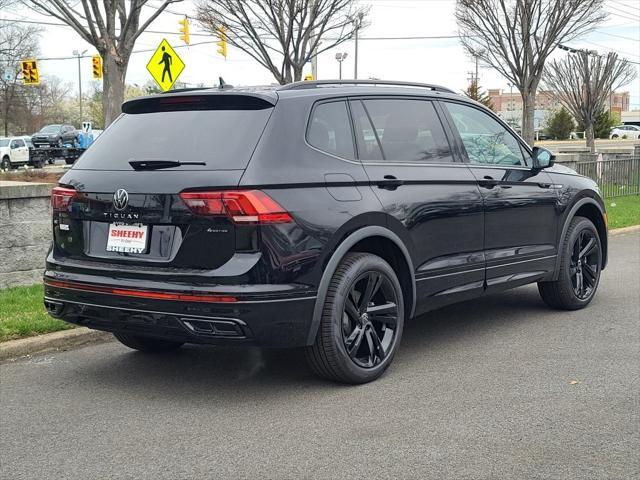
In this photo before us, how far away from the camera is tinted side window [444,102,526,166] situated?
6184 mm

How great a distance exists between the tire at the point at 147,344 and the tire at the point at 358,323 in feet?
4.68

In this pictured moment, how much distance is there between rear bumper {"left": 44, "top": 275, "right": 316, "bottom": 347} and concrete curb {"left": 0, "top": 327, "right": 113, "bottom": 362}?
1402 mm

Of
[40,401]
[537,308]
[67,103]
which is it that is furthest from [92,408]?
[67,103]

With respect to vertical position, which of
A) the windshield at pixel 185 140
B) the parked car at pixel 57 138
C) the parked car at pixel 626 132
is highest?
the parked car at pixel 626 132

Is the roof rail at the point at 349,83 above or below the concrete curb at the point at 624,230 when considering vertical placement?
above

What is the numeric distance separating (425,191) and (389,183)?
373mm

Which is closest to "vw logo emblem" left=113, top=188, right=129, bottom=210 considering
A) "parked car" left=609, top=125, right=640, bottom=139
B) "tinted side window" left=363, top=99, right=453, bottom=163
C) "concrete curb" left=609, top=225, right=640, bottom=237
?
"tinted side window" left=363, top=99, right=453, bottom=163

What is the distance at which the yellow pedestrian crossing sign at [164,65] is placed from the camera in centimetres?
1336

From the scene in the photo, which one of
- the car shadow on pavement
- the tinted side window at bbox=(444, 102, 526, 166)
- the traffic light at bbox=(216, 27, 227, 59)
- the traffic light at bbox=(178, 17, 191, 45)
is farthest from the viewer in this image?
the traffic light at bbox=(178, 17, 191, 45)

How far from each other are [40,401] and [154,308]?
1007mm

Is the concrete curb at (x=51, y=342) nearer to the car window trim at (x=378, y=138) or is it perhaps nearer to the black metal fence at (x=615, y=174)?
the car window trim at (x=378, y=138)

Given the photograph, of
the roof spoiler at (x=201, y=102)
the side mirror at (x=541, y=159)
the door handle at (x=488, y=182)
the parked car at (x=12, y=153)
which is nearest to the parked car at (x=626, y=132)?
the parked car at (x=12, y=153)

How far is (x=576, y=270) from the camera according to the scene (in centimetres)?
727

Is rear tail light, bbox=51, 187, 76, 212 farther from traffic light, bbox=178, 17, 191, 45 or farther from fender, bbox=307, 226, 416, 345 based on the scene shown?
traffic light, bbox=178, 17, 191, 45
